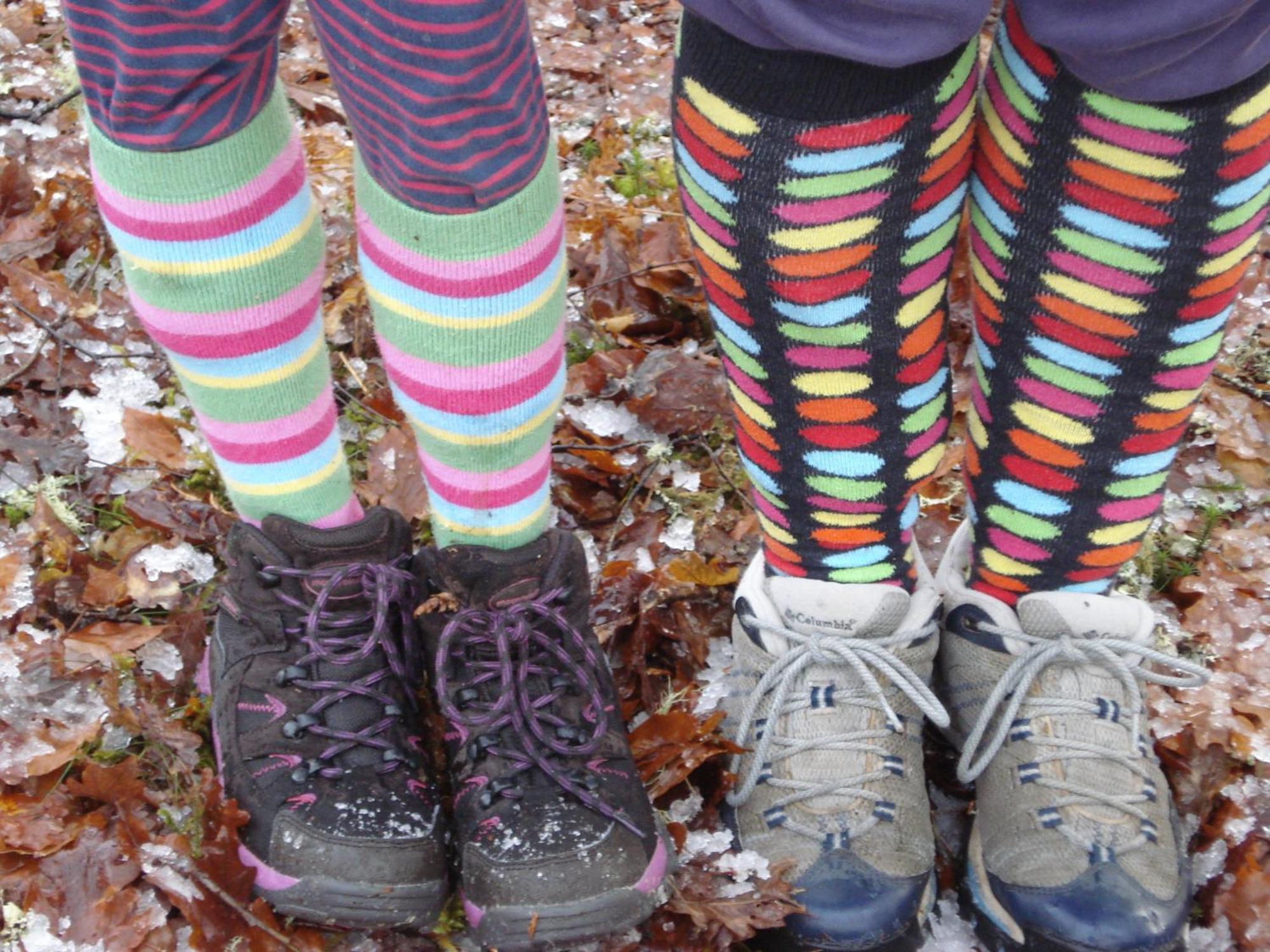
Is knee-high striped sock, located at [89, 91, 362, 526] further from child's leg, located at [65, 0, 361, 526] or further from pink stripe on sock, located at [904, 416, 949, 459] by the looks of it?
pink stripe on sock, located at [904, 416, 949, 459]

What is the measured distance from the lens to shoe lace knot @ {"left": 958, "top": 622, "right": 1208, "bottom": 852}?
117 cm

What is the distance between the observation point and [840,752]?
1197mm

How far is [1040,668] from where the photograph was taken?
121cm

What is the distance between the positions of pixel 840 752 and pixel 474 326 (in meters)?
0.62

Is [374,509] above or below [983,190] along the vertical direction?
below

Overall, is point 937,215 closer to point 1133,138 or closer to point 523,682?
point 1133,138

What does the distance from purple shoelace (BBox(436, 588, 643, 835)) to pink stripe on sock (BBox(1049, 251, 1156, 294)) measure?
0.61m

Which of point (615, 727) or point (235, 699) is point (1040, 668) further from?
point (235, 699)

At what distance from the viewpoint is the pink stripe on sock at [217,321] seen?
100cm

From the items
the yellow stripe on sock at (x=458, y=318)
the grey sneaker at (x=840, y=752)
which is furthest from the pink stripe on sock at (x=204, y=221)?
the grey sneaker at (x=840, y=752)

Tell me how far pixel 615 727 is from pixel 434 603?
25cm

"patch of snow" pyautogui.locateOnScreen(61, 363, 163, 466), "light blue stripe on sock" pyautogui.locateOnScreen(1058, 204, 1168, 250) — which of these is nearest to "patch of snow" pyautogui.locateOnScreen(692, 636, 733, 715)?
"light blue stripe on sock" pyautogui.locateOnScreen(1058, 204, 1168, 250)

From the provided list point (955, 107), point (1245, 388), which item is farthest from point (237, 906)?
point (1245, 388)

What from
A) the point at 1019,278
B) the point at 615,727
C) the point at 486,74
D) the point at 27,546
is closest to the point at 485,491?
the point at 615,727
